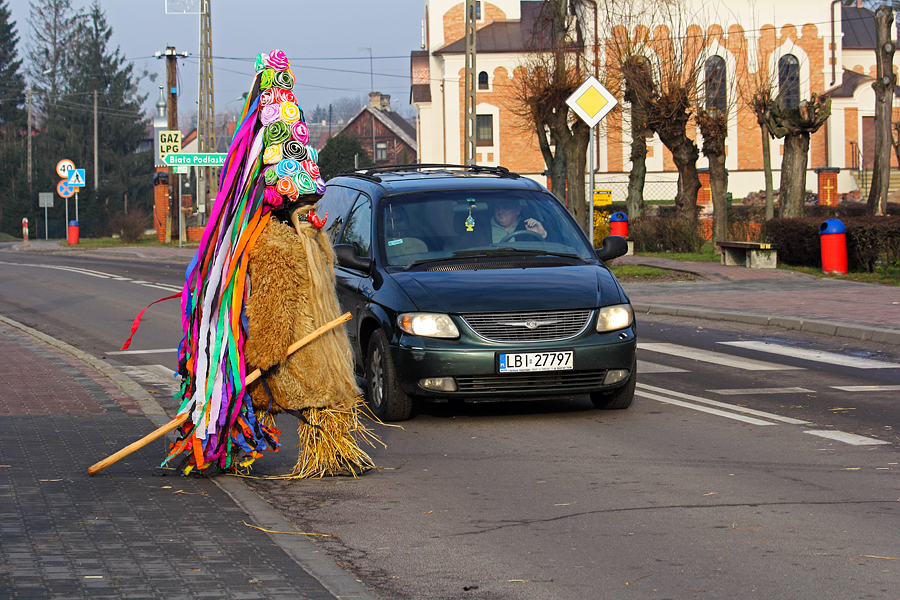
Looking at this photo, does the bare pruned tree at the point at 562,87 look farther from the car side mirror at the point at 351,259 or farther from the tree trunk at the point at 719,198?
the car side mirror at the point at 351,259

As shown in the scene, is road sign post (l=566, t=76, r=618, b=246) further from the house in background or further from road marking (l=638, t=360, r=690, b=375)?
the house in background

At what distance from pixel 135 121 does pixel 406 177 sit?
81.0 meters

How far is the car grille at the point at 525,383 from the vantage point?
300 inches

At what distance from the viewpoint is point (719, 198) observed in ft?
99.7

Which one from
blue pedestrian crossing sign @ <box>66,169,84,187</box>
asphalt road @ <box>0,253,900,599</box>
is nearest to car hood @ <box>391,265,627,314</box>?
asphalt road @ <box>0,253,900,599</box>

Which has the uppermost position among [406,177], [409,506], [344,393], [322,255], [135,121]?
[135,121]

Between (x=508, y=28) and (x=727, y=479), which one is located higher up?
(x=508, y=28)

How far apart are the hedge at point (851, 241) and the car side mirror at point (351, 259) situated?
13.1 metres

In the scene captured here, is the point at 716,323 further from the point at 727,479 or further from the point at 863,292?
the point at 727,479

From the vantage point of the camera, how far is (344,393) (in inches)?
232

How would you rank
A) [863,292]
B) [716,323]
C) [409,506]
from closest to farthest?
[409,506] → [716,323] → [863,292]

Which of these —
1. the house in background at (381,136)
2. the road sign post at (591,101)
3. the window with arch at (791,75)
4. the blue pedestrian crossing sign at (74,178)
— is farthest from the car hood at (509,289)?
the house in background at (381,136)

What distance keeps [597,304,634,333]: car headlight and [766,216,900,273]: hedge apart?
12484 mm

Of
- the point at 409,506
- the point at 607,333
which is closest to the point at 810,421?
the point at 607,333
